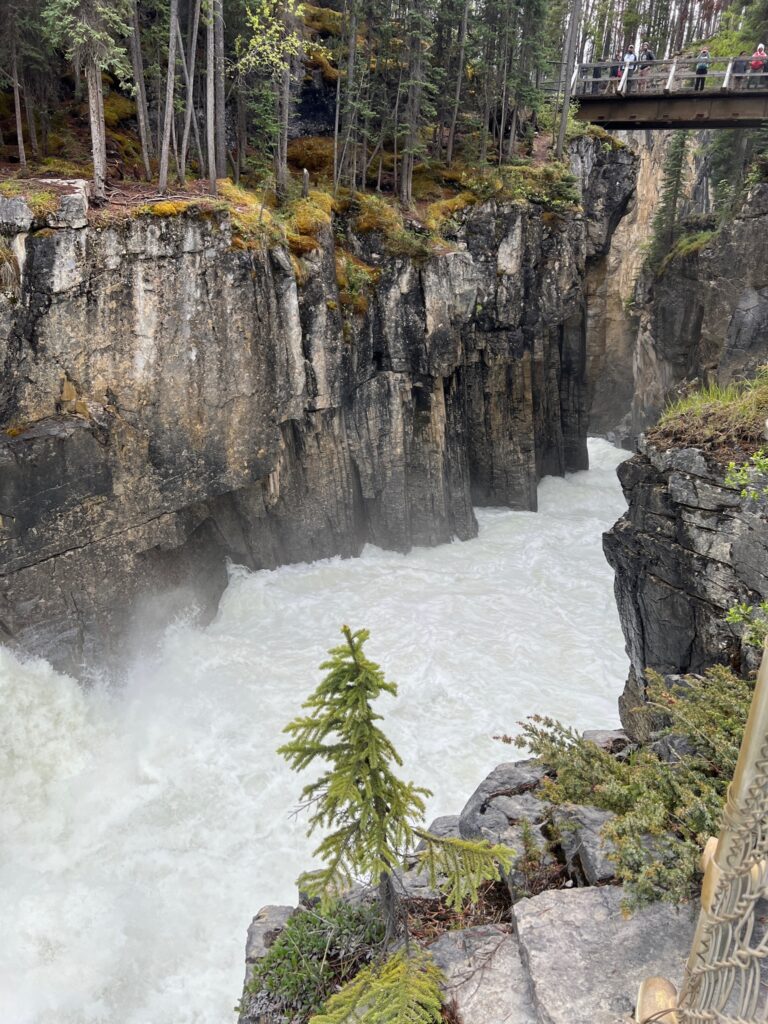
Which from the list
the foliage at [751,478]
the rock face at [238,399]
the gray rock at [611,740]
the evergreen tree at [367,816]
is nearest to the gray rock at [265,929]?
the evergreen tree at [367,816]

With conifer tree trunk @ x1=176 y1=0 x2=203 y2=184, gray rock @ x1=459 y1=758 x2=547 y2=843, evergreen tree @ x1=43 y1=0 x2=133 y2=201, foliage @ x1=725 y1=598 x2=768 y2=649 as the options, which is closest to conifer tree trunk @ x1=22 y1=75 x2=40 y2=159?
evergreen tree @ x1=43 y1=0 x2=133 y2=201

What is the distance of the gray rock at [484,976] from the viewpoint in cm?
526

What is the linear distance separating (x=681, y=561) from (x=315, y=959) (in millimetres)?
7250

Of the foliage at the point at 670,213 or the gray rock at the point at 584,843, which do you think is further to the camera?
the foliage at the point at 670,213

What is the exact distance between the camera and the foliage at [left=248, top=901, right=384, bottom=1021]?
6000 mm

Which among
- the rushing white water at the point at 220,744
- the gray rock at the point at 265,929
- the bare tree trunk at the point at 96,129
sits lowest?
the rushing white water at the point at 220,744

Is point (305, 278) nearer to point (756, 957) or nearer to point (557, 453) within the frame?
point (557, 453)

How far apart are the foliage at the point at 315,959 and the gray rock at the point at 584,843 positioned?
2063mm

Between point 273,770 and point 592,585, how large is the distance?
472 inches

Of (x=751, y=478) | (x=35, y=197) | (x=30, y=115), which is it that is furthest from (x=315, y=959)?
(x=30, y=115)

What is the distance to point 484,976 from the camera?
5.56 meters

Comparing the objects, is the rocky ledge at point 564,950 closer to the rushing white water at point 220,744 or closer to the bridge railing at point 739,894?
the bridge railing at point 739,894

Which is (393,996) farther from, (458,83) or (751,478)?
(458,83)

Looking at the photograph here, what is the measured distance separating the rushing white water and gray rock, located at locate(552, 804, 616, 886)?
227 inches
